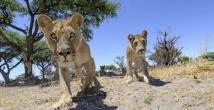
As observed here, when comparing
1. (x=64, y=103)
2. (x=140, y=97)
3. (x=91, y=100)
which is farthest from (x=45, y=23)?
(x=140, y=97)

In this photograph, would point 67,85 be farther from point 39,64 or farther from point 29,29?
point 39,64

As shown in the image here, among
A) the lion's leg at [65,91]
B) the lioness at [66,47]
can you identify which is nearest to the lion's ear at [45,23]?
the lioness at [66,47]

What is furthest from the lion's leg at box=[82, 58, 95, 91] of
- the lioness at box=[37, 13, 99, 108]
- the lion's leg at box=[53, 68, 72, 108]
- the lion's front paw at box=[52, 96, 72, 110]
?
the lion's front paw at box=[52, 96, 72, 110]

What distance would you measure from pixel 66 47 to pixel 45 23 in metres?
1.15

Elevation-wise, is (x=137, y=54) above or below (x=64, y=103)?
above

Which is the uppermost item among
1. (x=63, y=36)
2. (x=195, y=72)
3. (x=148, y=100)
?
(x=63, y=36)

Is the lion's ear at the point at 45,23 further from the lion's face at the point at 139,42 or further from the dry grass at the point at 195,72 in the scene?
the dry grass at the point at 195,72

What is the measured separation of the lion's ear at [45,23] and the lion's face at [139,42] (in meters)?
2.53

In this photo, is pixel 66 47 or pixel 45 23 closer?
pixel 66 47

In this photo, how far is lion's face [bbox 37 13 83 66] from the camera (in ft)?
21.7

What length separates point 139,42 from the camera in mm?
9469

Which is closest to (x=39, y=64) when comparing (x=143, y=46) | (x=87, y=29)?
(x=87, y=29)

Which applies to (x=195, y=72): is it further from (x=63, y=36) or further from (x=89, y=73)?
(x=63, y=36)

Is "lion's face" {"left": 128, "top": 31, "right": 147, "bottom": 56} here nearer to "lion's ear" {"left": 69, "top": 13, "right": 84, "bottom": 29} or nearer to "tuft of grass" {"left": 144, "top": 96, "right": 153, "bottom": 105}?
"tuft of grass" {"left": 144, "top": 96, "right": 153, "bottom": 105}
